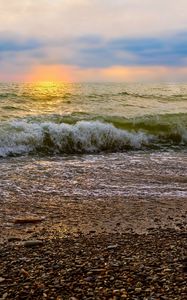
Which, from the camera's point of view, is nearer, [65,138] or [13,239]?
[13,239]

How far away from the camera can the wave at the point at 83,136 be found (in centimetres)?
1236

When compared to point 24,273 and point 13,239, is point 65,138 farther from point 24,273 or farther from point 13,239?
point 24,273

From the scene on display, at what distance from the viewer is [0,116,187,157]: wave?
12.4m

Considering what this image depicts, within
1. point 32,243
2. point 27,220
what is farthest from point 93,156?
point 32,243

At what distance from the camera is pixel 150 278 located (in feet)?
12.3

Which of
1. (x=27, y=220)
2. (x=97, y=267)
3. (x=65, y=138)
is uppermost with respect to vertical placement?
(x=65, y=138)

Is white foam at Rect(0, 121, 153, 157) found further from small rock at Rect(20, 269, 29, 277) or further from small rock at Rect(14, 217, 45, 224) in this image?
small rock at Rect(20, 269, 29, 277)

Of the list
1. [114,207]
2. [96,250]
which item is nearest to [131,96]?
[114,207]

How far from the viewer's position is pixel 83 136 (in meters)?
13.6

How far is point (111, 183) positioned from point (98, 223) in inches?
91.5

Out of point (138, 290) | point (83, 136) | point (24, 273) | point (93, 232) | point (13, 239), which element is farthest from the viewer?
point (83, 136)

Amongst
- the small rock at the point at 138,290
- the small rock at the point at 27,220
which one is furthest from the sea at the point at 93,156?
the small rock at the point at 138,290

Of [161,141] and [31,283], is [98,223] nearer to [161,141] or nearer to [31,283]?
[31,283]

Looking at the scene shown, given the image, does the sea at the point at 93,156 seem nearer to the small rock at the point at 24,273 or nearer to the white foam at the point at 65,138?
the white foam at the point at 65,138
